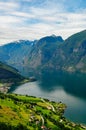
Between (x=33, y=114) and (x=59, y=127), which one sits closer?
(x=59, y=127)

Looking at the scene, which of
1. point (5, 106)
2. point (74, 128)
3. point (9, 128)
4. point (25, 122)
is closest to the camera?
point (9, 128)

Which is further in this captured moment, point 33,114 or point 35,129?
point 33,114

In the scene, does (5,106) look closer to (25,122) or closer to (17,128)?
(25,122)

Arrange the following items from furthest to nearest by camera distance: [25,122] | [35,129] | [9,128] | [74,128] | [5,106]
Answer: [5,106]
[74,128]
[25,122]
[35,129]
[9,128]

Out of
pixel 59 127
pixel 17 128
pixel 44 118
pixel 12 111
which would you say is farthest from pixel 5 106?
pixel 17 128

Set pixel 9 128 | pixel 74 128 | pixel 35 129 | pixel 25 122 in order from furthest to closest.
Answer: pixel 74 128
pixel 25 122
pixel 35 129
pixel 9 128

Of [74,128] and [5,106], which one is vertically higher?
[5,106]

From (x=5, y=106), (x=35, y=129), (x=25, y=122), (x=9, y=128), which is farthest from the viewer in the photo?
(x=5, y=106)

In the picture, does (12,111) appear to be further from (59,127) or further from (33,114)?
(59,127)
